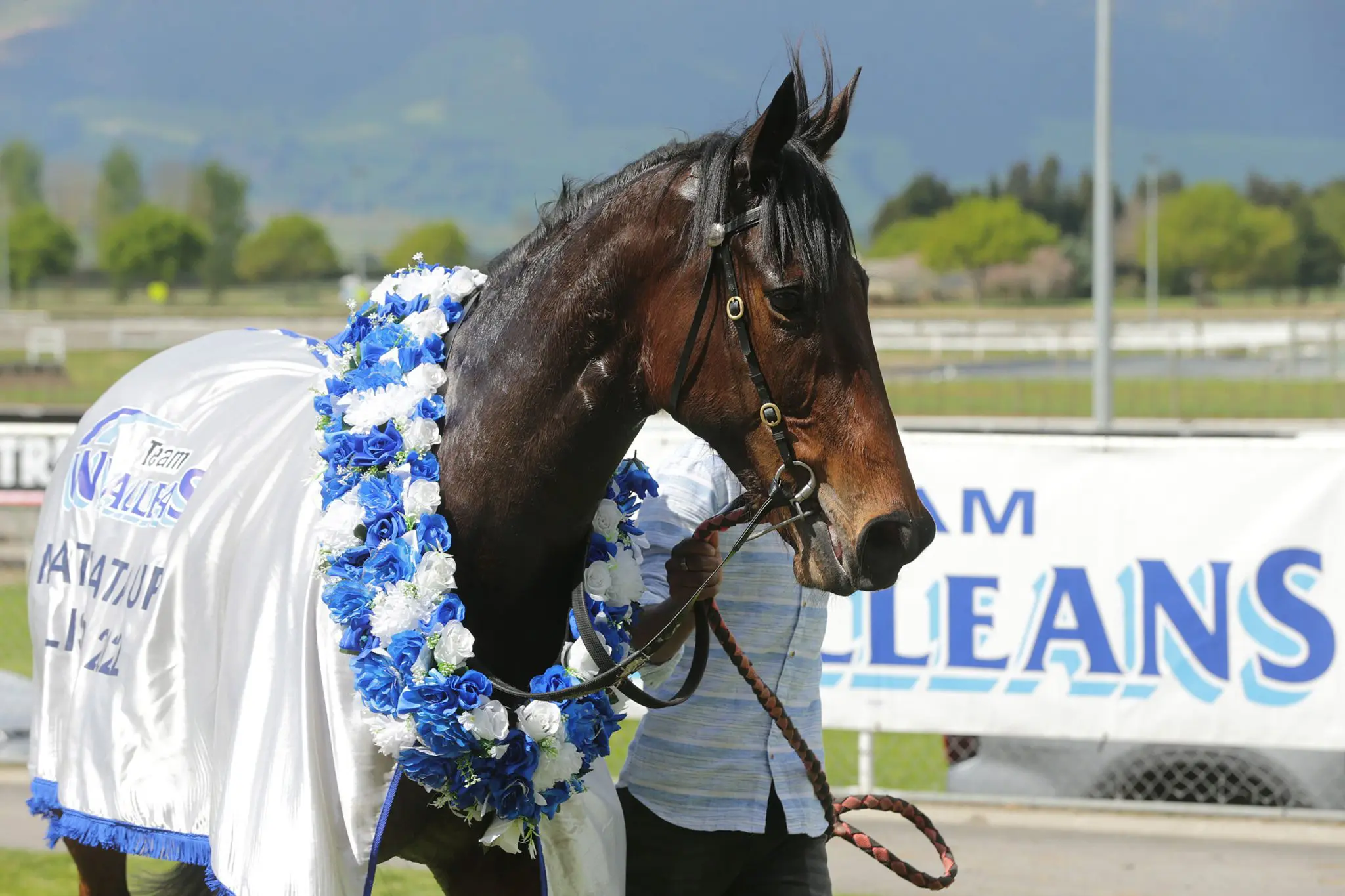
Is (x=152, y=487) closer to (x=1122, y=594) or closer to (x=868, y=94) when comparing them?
(x=1122, y=594)

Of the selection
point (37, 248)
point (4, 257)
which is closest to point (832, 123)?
point (4, 257)

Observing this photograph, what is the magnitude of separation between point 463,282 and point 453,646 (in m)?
0.67

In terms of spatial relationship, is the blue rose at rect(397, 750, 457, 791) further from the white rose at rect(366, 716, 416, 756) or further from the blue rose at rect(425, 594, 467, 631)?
the blue rose at rect(425, 594, 467, 631)

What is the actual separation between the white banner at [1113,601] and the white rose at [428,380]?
3181 millimetres

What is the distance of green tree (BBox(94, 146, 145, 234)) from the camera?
92.7 metres

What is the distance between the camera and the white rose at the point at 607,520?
2.46m

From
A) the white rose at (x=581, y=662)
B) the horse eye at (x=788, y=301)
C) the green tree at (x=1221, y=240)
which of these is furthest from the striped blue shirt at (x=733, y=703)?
the green tree at (x=1221, y=240)

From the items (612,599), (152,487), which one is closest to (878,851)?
(612,599)

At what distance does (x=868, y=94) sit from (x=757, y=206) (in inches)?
5795

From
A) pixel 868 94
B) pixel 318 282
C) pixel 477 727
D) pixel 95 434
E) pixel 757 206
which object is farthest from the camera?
pixel 868 94

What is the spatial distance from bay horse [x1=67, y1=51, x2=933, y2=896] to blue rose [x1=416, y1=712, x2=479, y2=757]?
14cm

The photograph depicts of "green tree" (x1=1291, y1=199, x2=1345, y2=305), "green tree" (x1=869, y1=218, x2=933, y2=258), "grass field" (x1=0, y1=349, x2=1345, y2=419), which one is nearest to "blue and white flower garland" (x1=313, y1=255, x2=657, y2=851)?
"grass field" (x1=0, y1=349, x2=1345, y2=419)

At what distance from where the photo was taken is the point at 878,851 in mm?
2922

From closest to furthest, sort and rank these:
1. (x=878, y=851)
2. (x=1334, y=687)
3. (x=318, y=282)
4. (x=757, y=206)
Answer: (x=757, y=206), (x=878, y=851), (x=1334, y=687), (x=318, y=282)
